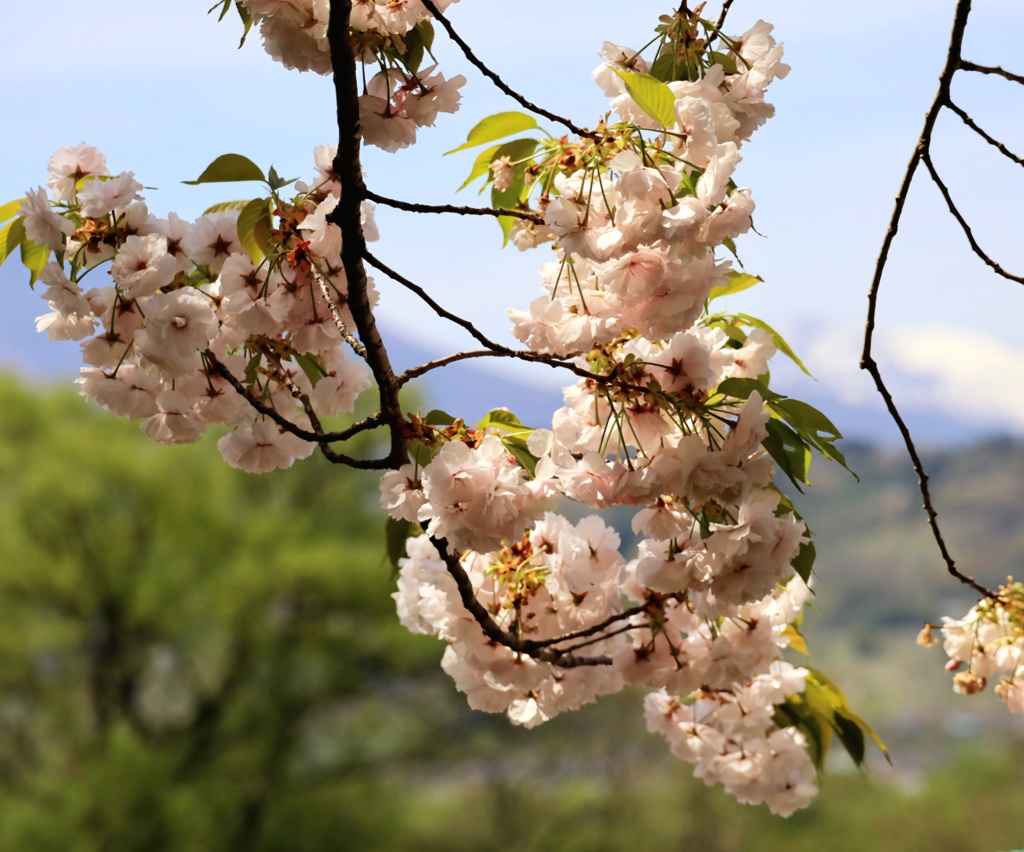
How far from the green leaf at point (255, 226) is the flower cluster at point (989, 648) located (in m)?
0.80

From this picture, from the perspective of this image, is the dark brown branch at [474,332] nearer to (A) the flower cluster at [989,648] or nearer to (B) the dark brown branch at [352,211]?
(B) the dark brown branch at [352,211]

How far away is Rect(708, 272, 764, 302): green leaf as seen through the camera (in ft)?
2.83

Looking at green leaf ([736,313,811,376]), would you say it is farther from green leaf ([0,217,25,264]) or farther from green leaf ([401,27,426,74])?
green leaf ([0,217,25,264])

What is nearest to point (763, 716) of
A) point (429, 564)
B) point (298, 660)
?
point (429, 564)

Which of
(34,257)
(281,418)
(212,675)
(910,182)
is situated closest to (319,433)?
(281,418)

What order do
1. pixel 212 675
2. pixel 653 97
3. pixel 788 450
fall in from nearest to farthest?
pixel 653 97, pixel 788 450, pixel 212 675

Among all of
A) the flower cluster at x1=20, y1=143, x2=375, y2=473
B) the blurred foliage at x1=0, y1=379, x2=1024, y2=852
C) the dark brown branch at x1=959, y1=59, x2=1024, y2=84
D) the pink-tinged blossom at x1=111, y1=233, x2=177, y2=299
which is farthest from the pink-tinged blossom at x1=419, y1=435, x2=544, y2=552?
the blurred foliage at x1=0, y1=379, x2=1024, y2=852

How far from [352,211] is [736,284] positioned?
351mm

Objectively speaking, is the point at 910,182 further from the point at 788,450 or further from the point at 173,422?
the point at 173,422

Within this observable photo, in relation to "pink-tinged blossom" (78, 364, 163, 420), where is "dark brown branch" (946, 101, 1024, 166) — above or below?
above

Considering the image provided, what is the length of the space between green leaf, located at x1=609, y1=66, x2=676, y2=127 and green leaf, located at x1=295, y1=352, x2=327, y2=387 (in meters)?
0.33

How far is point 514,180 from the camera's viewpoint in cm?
84

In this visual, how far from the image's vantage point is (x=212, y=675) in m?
10.1

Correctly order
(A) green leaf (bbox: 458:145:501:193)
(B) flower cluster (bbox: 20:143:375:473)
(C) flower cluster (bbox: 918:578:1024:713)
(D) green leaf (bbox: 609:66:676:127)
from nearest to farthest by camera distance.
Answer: (D) green leaf (bbox: 609:66:676:127)
(B) flower cluster (bbox: 20:143:375:473)
(A) green leaf (bbox: 458:145:501:193)
(C) flower cluster (bbox: 918:578:1024:713)
